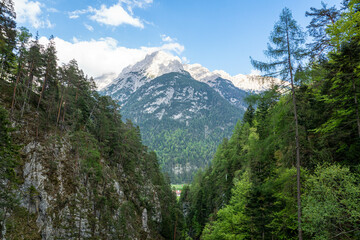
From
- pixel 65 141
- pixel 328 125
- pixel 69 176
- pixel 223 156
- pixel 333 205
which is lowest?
pixel 333 205

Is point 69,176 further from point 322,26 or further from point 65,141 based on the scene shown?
point 322,26

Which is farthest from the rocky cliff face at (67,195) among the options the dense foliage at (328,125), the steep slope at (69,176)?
the dense foliage at (328,125)

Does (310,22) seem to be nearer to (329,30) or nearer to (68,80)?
(329,30)

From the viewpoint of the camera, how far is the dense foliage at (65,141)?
71.4 feet

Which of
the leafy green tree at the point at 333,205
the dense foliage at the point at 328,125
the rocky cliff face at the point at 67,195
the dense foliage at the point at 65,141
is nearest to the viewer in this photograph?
the leafy green tree at the point at 333,205

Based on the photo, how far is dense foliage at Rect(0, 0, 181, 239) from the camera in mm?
21766

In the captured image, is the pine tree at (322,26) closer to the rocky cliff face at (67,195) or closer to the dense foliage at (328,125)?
the dense foliage at (328,125)

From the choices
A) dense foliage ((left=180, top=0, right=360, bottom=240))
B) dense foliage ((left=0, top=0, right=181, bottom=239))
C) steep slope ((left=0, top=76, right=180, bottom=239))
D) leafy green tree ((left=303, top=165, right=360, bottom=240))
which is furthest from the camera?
dense foliage ((left=0, top=0, right=181, bottom=239))

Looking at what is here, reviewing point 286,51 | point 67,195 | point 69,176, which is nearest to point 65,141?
point 69,176

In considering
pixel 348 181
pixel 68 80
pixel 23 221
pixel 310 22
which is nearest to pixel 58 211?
pixel 23 221

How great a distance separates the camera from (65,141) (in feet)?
105

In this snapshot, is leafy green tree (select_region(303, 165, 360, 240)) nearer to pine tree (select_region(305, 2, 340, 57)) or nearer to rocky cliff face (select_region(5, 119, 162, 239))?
pine tree (select_region(305, 2, 340, 57))

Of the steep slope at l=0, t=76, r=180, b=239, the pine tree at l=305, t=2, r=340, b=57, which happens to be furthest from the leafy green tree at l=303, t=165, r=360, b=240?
the steep slope at l=0, t=76, r=180, b=239

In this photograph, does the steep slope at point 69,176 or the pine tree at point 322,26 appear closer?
the pine tree at point 322,26
